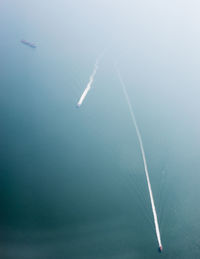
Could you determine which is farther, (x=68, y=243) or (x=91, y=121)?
(x=91, y=121)

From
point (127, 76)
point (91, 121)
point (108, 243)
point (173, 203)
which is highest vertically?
point (127, 76)

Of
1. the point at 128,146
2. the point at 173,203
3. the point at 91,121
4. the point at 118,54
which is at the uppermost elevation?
the point at 118,54

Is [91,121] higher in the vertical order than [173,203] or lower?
higher

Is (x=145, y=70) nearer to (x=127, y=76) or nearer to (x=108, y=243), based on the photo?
(x=127, y=76)

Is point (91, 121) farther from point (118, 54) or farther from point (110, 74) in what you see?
point (118, 54)

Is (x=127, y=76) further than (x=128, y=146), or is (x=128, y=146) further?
(x=127, y=76)

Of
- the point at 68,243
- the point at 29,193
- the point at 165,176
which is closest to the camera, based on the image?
the point at 68,243

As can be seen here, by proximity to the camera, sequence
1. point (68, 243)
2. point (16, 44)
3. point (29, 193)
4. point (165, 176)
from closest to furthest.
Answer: point (68, 243) < point (29, 193) < point (165, 176) < point (16, 44)

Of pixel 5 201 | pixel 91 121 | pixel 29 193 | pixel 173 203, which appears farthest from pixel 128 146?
pixel 5 201

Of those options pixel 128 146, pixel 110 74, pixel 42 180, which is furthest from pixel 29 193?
pixel 110 74
